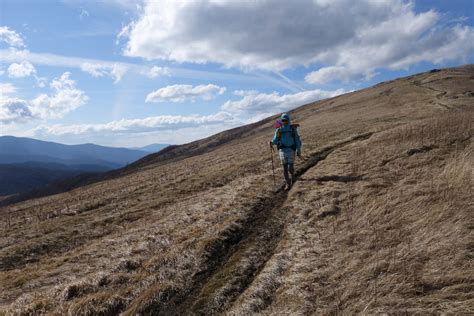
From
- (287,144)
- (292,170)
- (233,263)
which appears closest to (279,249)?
(233,263)

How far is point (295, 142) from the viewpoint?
1686 centimetres

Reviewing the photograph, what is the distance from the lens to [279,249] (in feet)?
32.3

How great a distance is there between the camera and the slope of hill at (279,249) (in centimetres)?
713

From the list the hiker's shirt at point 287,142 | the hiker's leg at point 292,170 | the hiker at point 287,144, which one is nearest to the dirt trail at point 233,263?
the hiker's leg at point 292,170

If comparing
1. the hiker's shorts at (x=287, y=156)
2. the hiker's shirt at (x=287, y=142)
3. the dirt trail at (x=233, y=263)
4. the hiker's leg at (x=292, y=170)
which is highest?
the hiker's shirt at (x=287, y=142)

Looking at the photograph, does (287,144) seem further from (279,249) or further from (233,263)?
(233,263)

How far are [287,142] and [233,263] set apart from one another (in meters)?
8.68

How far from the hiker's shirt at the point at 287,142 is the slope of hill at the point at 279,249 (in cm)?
145

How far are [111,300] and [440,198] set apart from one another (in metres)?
9.64

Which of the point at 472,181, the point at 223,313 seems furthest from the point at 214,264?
the point at 472,181

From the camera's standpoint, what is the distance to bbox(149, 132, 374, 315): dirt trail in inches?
305

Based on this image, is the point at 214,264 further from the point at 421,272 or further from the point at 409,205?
the point at 409,205

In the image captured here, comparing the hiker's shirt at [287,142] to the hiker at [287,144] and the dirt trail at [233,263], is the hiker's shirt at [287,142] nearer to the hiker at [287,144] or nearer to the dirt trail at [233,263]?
the hiker at [287,144]

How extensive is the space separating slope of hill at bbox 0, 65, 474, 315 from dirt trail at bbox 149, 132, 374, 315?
0.04m
